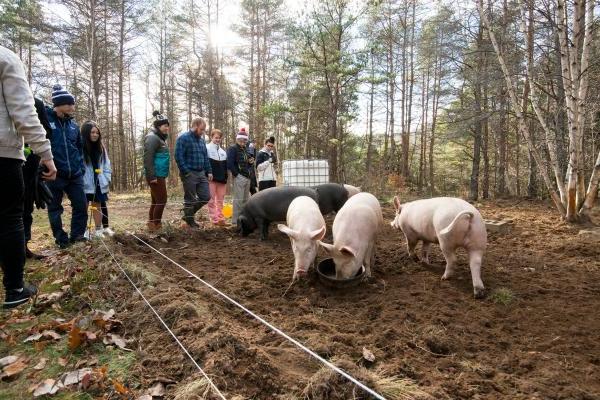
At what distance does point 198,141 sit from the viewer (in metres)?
7.16

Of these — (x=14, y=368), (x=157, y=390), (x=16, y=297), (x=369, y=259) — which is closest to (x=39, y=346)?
(x=14, y=368)

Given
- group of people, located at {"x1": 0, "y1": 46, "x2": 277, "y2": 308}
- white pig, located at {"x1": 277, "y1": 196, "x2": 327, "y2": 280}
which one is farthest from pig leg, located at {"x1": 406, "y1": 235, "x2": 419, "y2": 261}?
group of people, located at {"x1": 0, "y1": 46, "x2": 277, "y2": 308}

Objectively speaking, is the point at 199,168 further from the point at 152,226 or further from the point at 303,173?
the point at 303,173

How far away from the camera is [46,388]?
222cm

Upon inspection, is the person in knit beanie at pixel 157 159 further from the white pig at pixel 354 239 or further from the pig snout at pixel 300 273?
the white pig at pixel 354 239

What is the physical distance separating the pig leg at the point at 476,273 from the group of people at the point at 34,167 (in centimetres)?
421

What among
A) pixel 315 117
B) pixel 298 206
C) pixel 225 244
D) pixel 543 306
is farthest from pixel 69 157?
pixel 315 117

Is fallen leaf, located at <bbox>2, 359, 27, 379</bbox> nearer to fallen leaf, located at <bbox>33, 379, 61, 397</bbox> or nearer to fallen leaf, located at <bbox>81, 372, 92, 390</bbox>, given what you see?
fallen leaf, located at <bbox>33, 379, 61, 397</bbox>

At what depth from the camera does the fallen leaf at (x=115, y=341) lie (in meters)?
2.67

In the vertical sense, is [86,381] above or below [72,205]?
below

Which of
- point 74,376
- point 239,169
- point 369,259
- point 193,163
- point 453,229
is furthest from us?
point 239,169

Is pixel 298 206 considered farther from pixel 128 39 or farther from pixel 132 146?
pixel 132 146

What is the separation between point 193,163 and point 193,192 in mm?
548

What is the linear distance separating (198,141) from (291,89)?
17.1 metres
